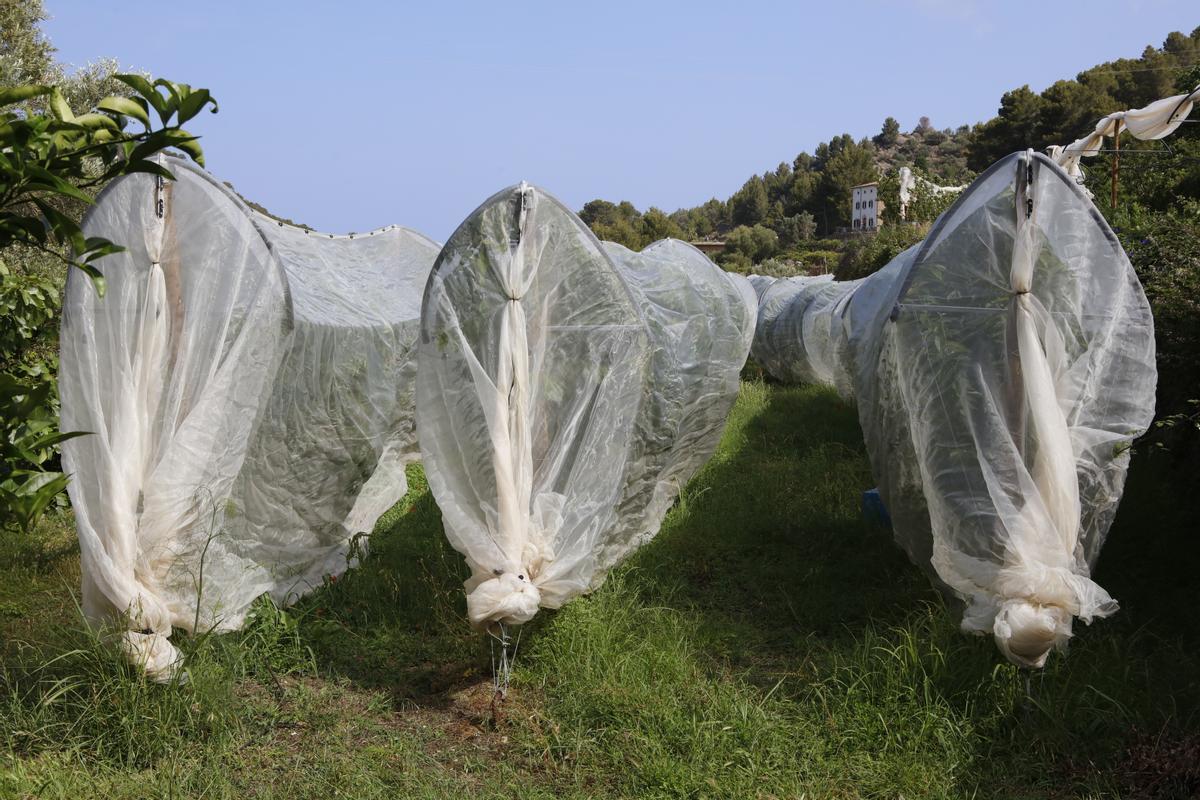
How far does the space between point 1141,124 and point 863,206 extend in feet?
138

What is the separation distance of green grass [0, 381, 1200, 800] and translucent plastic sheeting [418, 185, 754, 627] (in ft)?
1.60

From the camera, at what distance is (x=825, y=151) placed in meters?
66.8

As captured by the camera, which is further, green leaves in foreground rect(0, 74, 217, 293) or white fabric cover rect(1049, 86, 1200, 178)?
white fabric cover rect(1049, 86, 1200, 178)

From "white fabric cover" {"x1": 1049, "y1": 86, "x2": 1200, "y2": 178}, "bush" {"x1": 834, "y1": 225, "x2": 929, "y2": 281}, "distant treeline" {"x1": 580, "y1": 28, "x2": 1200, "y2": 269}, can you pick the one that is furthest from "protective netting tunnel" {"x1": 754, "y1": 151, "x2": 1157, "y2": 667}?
"distant treeline" {"x1": 580, "y1": 28, "x2": 1200, "y2": 269}

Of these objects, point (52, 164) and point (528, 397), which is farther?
point (528, 397)

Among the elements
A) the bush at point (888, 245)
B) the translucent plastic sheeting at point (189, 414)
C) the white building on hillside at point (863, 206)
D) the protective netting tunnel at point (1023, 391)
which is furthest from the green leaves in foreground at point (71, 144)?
the white building on hillside at point (863, 206)

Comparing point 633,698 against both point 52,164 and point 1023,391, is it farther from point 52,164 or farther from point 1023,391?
point 52,164

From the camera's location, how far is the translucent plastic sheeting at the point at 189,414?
13.2 feet

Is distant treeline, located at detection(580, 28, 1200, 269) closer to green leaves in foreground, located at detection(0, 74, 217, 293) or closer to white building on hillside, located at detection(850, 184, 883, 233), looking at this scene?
white building on hillside, located at detection(850, 184, 883, 233)

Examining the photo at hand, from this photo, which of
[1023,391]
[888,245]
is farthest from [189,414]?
[888,245]

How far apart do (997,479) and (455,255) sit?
2606 millimetres

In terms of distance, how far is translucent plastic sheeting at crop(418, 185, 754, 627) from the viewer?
4.41 meters

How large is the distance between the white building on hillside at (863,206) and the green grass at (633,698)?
47747 mm

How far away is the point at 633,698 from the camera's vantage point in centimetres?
427
